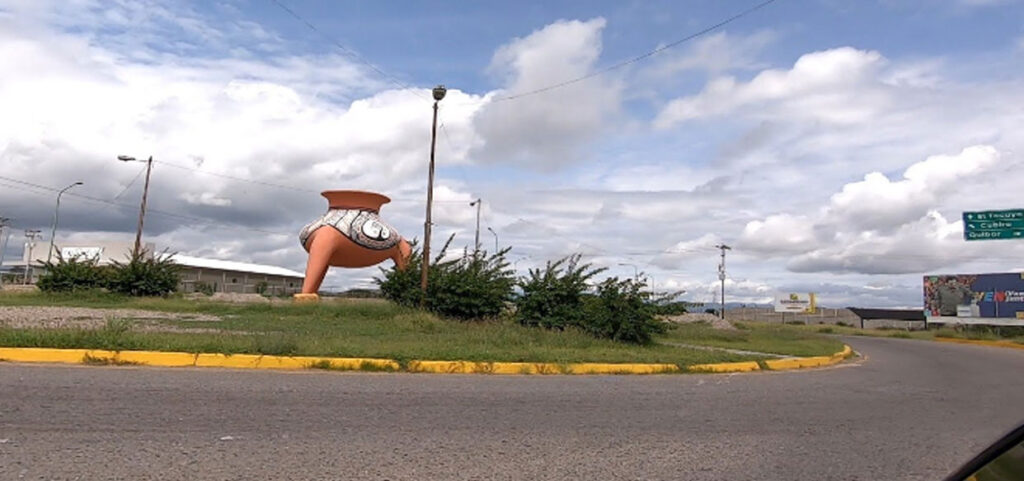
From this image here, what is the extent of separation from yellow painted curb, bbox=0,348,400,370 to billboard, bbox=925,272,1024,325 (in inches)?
1930

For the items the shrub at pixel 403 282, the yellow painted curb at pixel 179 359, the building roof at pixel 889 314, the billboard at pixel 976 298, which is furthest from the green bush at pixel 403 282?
the building roof at pixel 889 314

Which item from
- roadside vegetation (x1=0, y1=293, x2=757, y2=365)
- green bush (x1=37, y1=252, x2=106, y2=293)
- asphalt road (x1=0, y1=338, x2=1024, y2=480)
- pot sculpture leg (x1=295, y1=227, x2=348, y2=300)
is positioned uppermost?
pot sculpture leg (x1=295, y1=227, x2=348, y2=300)

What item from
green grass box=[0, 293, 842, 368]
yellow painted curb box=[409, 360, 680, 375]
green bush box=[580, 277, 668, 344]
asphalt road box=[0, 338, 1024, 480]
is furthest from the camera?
green bush box=[580, 277, 668, 344]

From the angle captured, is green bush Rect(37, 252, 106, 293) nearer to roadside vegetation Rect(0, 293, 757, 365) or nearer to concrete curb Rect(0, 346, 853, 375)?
roadside vegetation Rect(0, 293, 757, 365)

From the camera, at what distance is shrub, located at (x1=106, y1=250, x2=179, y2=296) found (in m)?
29.6

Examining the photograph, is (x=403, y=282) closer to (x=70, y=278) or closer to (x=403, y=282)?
(x=403, y=282)

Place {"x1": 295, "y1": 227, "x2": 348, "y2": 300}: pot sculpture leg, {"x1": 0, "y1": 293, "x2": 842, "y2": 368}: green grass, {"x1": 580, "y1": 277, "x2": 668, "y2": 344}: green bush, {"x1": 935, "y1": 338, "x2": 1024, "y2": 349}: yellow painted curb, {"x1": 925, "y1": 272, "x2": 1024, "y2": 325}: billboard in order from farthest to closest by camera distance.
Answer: {"x1": 925, "y1": 272, "x2": 1024, "y2": 325}: billboard, {"x1": 295, "y1": 227, "x2": 348, "y2": 300}: pot sculpture leg, {"x1": 935, "y1": 338, "x2": 1024, "y2": 349}: yellow painted curb, {"x1": 580, "y1": 277, "x2": 668, "y2": 344}: green bush, {"x1": 0, "y1": 293, "x2": 842, "y2": 368}: green grass

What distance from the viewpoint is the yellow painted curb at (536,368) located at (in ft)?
36.5

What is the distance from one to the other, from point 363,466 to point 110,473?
1.62 metres

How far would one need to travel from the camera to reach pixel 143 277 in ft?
97.9

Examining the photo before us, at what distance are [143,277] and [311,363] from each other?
23.2 metres

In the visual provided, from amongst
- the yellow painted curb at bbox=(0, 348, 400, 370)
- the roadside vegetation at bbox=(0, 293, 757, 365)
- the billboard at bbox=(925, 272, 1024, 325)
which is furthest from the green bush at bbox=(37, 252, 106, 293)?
the billboard at bbox=(925, 272, 1024, 325)

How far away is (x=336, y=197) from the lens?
112 feet

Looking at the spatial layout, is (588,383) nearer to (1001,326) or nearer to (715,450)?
(715,450)
